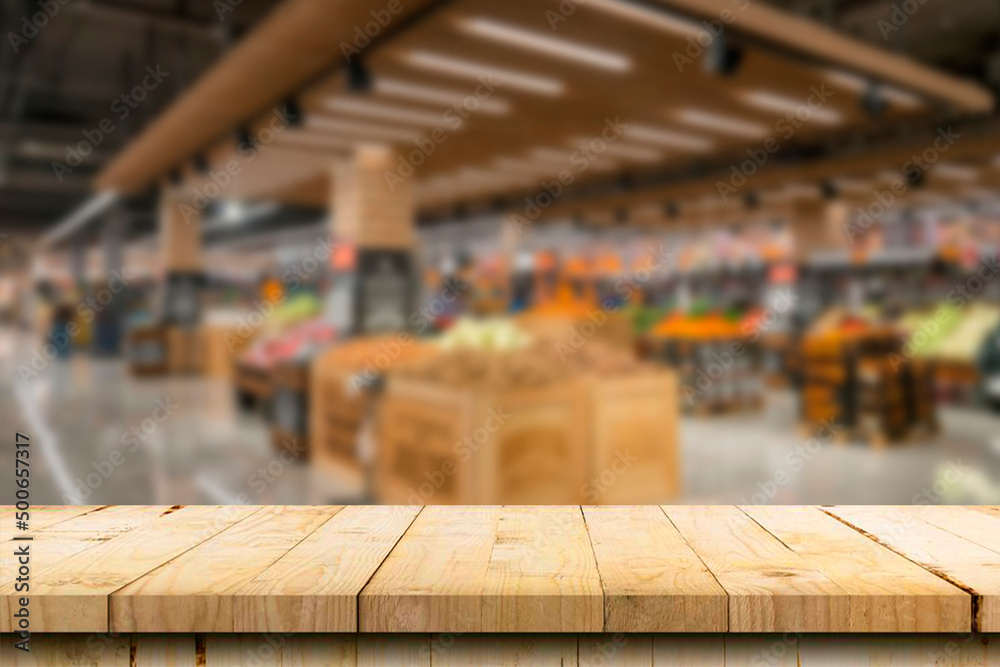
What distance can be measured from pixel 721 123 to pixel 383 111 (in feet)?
10.2

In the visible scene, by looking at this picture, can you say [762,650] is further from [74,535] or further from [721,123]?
[721,123]

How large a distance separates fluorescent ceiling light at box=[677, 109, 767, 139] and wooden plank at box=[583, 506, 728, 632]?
6183mm

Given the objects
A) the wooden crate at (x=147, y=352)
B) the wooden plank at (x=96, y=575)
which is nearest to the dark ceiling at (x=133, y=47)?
the wooden crate at (x=147, y=352)

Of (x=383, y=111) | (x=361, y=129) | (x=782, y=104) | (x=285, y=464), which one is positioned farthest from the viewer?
(x=361, y=129)

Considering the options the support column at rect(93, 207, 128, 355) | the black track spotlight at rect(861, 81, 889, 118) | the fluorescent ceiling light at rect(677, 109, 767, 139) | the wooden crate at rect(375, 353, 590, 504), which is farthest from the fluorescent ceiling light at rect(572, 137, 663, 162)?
the support column at rect(93, 207, 128, 355)

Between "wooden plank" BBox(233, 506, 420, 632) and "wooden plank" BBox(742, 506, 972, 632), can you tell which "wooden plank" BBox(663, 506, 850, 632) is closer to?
"wooden plank" BBox(742, 506, 972, 632)

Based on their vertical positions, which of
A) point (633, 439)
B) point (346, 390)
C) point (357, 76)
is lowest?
point (633, 439)

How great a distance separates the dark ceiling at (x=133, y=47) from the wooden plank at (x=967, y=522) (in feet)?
18.0

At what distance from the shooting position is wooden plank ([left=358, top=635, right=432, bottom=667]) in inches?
32.4

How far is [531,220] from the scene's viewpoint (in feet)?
44.7

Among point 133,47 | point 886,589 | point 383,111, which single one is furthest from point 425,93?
point 886,589

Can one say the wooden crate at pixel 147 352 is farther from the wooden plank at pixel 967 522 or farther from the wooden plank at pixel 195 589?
the wooden plank at pixel 967 522

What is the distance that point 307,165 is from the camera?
900 cm

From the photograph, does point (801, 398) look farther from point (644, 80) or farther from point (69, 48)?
point (69, 48)
